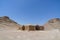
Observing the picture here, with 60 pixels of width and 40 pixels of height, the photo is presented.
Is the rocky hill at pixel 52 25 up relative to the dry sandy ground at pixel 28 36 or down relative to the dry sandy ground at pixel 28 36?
up

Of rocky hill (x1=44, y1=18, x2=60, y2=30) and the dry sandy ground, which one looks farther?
rocky hill (x1=44, y1=18, x2=60, y2=30)

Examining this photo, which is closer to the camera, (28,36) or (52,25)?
(28,36)

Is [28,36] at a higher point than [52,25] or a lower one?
lower

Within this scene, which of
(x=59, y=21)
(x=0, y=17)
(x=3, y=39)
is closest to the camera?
(x=3, y=39)

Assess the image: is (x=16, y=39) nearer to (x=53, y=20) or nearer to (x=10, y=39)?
(x=10, y=39)

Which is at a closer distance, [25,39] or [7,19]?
[25,39]

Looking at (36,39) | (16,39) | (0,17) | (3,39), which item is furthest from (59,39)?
(0,17)

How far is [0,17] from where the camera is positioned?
69.0 m

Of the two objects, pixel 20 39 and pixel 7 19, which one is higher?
pixel 7 19

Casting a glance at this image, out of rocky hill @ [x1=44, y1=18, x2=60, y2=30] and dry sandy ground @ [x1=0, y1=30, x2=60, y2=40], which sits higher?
rocky hill @ [x1=44, y1=18, x2=60, y2=30]

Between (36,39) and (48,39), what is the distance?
0.82 metres

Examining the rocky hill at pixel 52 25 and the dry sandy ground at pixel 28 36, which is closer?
the dry sandy ground at pixel 28 36

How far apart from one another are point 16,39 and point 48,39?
2208mm

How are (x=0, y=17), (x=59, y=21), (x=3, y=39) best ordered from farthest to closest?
(x=0, y=17) → (x=59, y=21) → (x=3, y=39)
